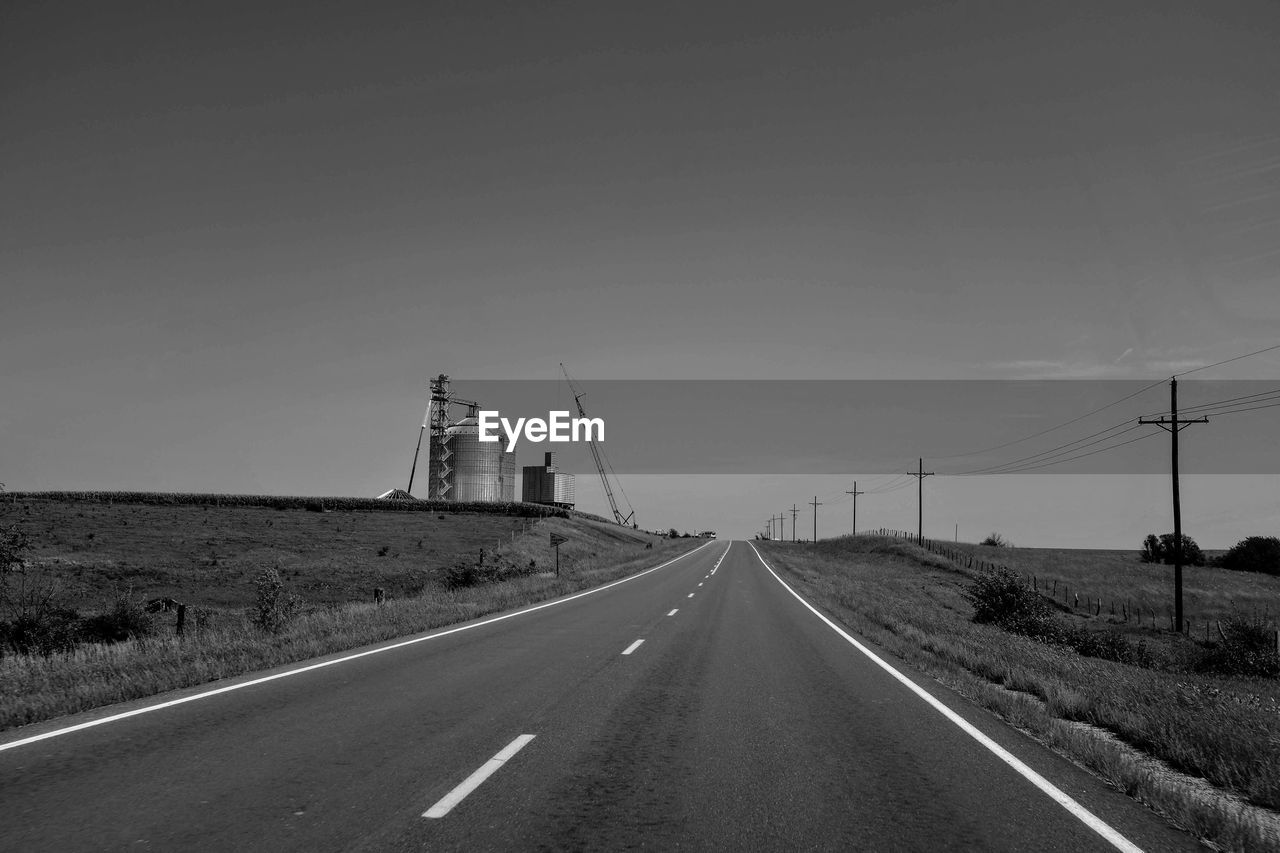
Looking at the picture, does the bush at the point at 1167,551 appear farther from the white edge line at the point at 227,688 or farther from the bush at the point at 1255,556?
the white edge line at the point at 227,688

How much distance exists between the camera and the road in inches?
185

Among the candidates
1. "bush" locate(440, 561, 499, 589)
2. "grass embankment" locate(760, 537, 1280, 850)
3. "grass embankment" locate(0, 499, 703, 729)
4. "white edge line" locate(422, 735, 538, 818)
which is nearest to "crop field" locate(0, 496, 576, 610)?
"bush" locate(440, 561, 499, 589)

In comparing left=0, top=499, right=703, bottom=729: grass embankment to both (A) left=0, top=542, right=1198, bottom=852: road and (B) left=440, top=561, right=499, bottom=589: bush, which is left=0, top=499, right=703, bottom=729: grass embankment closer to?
(A) left=0, top=542, right=1198, bottom=852: road

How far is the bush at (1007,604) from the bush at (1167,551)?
68.1m

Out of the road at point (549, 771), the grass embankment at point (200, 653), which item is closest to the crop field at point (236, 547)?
the grass embankment at point (200, 653)

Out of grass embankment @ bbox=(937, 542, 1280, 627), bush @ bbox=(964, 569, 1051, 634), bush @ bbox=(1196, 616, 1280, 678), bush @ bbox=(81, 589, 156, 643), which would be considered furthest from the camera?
grass embankment @ bbox=(937, 542, 1280, 627)

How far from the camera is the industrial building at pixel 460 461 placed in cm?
9538

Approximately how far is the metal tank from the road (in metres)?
86.3

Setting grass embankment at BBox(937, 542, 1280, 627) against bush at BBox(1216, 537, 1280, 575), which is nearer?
grass embankment at BBox(937, 542, 1280, 627)

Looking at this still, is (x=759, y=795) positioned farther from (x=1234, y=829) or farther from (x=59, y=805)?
(x=59, y=805)

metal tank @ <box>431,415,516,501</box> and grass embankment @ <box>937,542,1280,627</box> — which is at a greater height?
metal tank @ <box>431,415,516,501</box>

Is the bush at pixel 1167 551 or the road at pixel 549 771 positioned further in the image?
the bush at pixel 1167 551

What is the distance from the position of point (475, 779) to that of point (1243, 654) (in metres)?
26.7

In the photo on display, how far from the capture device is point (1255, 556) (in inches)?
3120
